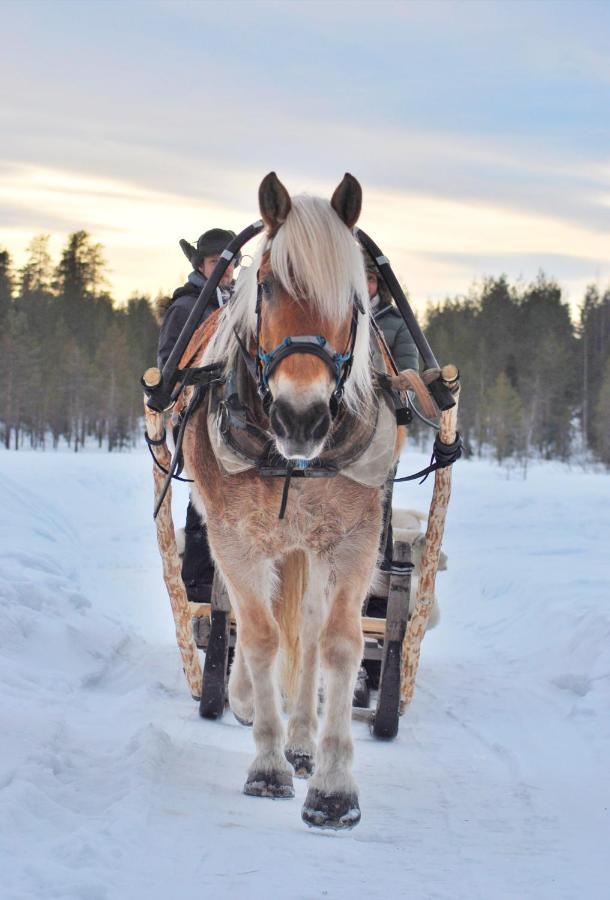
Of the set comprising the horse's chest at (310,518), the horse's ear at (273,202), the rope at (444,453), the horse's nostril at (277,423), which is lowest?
the horse's chest at (310,518)

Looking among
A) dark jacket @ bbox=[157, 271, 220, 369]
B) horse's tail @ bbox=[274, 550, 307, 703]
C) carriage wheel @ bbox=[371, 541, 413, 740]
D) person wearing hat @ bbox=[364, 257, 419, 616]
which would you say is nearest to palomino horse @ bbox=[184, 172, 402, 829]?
horse's tail @ bbox=[274, 550, 307, 703]

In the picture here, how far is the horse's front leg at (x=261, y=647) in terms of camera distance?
418 centimetres

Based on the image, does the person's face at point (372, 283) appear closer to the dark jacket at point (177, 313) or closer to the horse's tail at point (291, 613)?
the dark jacket at point (177, 313)

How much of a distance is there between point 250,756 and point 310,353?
2.09 m

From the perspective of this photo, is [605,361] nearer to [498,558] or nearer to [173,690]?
[498,558]

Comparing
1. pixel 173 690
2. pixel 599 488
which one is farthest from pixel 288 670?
pixel 599 488

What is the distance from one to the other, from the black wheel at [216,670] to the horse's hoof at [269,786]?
1.34 metres

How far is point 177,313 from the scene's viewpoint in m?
6.09

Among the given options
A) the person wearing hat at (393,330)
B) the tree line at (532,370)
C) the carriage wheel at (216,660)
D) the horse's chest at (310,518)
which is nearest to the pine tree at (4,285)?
the tree line at (532,370)

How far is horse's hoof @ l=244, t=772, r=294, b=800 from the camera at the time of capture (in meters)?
4.08

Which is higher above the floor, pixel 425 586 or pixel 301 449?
pixel 301 449

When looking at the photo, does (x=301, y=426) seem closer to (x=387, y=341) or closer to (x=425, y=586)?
(x=425, y=586)

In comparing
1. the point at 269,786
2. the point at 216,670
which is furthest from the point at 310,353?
the point at 216,670

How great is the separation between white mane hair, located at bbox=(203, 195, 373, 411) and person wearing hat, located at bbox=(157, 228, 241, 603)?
6.04 ft
